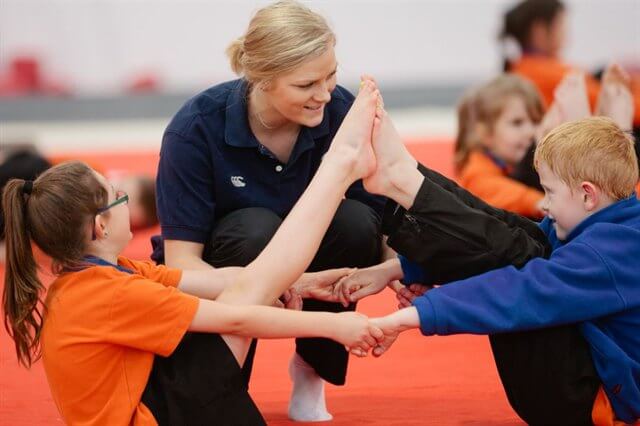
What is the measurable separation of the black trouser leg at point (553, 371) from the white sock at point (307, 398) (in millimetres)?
461

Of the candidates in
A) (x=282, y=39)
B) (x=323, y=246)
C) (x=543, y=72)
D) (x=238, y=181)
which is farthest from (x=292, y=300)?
(x=543, y=72)

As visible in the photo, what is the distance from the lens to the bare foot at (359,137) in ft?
6.71

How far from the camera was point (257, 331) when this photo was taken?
186 cm

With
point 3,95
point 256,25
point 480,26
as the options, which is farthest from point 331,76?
point 480,26

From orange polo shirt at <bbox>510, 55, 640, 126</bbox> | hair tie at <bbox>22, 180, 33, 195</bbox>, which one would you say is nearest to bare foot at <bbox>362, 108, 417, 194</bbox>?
hair tie at <bbox>22, 180, 33, 195</bbox>

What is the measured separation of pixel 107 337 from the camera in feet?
5.87

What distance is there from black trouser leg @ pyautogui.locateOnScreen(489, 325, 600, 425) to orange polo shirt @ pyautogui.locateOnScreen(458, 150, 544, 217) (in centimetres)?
145

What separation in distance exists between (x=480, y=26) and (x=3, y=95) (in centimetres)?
432

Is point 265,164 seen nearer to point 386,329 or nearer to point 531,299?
point 386,329

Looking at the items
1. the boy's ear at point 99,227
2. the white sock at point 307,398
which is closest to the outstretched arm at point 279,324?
the boy's ear at point 99,227

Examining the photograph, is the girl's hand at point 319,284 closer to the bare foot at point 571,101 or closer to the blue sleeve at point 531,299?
the blue sleeve at point 531,299

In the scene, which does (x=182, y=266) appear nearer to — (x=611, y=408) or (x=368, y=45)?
(x=611, y=408)

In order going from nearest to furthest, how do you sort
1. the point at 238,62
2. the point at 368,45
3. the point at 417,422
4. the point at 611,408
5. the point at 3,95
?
the point at 611,408
the point at 417,422
the point at 238,62
the point at 3,95
the point at 368,45

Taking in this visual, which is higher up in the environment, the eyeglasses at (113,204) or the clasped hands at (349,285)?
Answer: the eyeglasses at (113,204)
